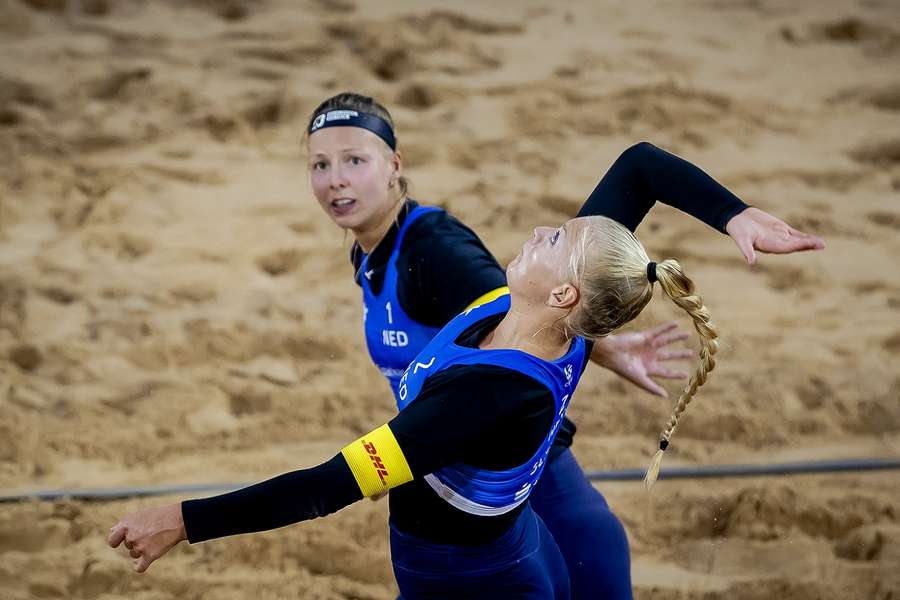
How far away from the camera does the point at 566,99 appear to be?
5.74m

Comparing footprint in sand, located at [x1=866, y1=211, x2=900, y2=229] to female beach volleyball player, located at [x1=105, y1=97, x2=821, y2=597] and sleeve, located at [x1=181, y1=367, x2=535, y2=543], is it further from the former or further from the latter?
sleeve, located at [x1=181, y1=367, x2=535, y2=543]

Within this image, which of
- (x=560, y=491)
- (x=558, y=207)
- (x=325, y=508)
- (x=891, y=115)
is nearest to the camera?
(x=325, y=508)

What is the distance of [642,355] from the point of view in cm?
311

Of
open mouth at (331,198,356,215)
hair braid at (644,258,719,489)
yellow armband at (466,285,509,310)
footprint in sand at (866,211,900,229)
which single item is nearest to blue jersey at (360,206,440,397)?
open mouth at (331,198,356,215)

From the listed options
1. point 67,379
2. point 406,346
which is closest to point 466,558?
point 406,346

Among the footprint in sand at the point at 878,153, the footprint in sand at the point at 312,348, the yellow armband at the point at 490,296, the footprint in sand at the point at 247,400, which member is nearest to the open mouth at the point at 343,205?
the yellow armband at the point at 490,296

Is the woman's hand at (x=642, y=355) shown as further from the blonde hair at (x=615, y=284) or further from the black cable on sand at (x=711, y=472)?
the blonde hair at (x=615, y=284)

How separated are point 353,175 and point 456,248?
0.40 metres

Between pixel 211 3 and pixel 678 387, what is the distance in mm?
3727

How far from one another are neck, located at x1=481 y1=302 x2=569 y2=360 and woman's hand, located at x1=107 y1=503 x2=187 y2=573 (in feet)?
2.17

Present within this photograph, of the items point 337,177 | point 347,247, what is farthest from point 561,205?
point 337,177

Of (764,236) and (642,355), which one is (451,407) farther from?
(642,355)

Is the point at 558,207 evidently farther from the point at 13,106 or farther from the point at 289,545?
the point at 13,106

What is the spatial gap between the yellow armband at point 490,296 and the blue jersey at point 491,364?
0.17 metres
